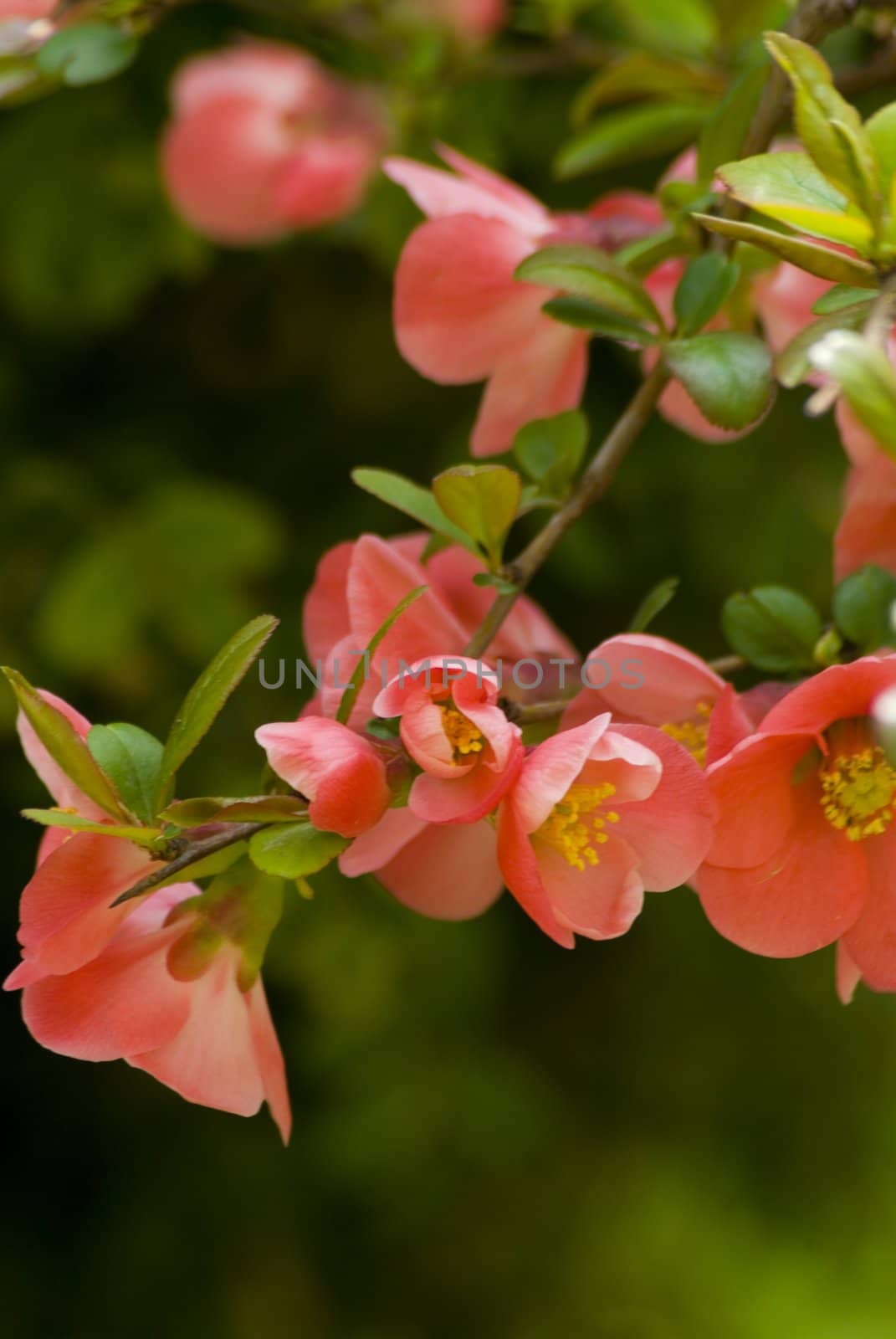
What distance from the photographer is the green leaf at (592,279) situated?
1.23 ft

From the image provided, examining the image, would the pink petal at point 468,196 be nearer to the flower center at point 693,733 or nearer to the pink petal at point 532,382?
the pink petal at point 532,382

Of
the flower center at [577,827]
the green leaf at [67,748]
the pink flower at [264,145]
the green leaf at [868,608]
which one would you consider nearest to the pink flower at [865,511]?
the green leaf at [868,608]

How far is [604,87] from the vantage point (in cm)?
53

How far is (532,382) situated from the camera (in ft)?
1.52

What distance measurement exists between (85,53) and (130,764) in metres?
0.28

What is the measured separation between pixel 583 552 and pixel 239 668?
575 millimetres

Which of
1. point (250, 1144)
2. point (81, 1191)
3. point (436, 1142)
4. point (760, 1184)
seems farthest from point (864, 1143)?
point (81, 1191)

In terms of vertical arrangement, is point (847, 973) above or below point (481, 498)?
below

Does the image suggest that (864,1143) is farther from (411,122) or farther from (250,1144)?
(411,122)

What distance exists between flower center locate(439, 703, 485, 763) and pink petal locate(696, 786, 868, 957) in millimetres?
73

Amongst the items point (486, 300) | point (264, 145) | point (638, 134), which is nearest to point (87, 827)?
point (486, 300)

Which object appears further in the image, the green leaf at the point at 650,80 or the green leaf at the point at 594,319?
the green leaf at the point at 650,80

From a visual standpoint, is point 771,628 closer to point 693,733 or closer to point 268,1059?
point 693,733

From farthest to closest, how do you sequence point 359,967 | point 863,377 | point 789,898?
point 359,967 → point 789,898 → point 863,377
